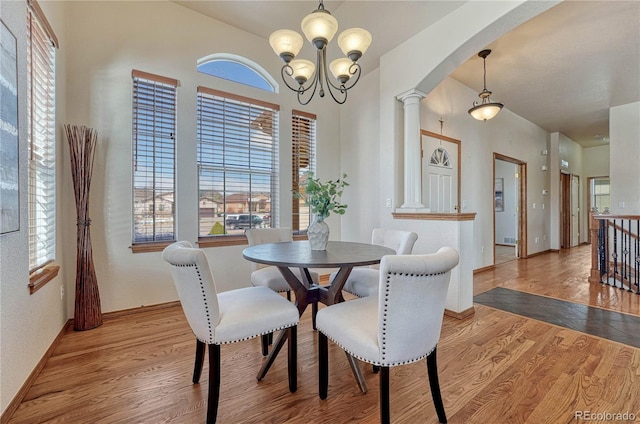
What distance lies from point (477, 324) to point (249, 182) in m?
2.85

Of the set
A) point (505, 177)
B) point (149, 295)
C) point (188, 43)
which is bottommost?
point (149, 295)

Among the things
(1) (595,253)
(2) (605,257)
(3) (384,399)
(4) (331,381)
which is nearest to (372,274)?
(4) (331,381)

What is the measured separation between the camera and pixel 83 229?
245 centimetres

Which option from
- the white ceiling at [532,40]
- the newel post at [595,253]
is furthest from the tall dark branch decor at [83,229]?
the newel post at [595,253]

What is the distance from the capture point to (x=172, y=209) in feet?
9.81

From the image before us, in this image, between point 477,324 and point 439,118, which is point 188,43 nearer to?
point 439,118

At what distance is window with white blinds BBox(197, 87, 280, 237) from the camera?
10.5 ft

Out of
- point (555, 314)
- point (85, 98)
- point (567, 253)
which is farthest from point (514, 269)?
point (85, 98)

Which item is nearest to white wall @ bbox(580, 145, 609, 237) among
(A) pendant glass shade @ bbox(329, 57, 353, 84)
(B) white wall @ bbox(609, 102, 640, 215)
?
(B) white wall @ bbox(609, 102, 640, 215)

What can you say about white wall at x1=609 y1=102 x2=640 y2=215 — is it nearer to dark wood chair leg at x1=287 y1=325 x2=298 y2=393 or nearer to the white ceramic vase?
the white ceramic vase

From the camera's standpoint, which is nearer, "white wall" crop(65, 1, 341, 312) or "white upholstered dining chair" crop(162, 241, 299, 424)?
"white upholstered dining chair" crop(162, 241, 299, 424)

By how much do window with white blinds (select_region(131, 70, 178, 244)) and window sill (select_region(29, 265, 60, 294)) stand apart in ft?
2.37

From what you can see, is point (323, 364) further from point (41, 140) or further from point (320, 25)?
point (41, 140)

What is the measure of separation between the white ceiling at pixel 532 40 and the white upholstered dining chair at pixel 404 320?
2.69m
